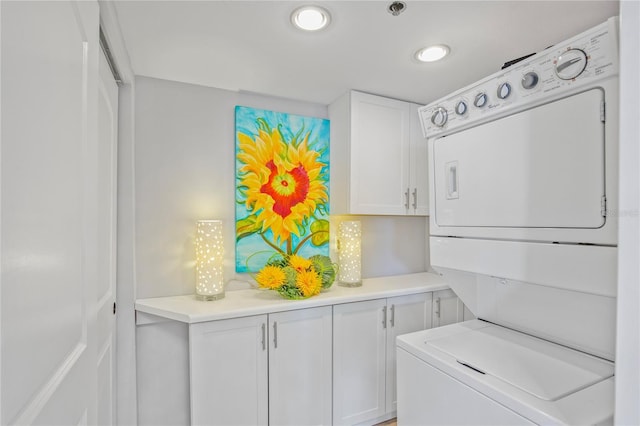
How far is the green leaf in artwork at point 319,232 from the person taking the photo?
7.64 ft

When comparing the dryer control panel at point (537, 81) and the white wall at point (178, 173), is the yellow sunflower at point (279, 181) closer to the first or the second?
the white wall at point (178, 173)

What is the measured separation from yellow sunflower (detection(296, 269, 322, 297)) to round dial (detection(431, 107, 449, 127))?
42.2 inches

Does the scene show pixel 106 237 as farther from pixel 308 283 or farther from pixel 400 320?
pixel 400 320

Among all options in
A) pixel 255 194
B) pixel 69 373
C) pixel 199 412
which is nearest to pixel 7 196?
pixel 69 373

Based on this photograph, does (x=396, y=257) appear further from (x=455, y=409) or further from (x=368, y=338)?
(x=455, y=409)

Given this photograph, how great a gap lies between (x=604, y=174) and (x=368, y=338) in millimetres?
1524

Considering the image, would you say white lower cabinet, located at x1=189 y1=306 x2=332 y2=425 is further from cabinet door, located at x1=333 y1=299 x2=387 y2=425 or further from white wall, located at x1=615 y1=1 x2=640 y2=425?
white wall, located at x1=615 y1=1 x2=640 y2=425

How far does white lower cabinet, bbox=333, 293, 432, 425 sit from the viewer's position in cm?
194

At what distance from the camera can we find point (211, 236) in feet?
6.15

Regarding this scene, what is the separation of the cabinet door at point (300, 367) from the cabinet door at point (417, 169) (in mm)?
1054

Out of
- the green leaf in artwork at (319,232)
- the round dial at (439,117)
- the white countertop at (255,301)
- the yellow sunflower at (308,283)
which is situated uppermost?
the round dial at (439,117)

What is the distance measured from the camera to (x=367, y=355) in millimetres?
2025

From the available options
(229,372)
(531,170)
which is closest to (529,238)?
(531,170)

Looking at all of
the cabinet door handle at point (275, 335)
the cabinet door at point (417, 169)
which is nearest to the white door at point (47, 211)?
the cabinet door handle at point (275, 335)
